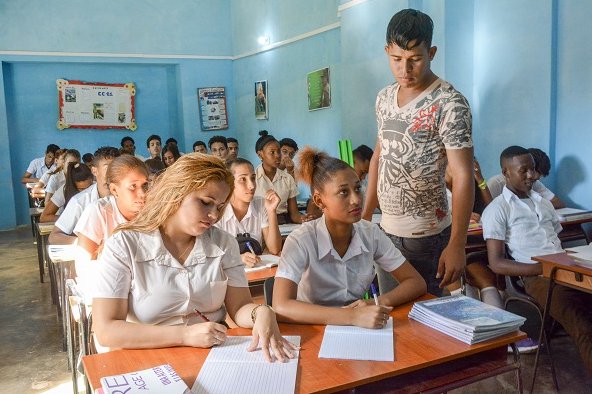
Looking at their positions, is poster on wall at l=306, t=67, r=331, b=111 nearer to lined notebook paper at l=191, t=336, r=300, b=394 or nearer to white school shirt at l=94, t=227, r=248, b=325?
white school shirt at l=94, t=227, r=248, b=325

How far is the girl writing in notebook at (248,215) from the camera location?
3.13m

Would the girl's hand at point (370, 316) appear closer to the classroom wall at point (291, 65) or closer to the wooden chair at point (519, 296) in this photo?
the wooden chair at point (519, 296)

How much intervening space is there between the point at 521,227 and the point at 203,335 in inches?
88.1

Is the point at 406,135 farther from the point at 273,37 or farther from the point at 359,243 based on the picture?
the point at 273,37

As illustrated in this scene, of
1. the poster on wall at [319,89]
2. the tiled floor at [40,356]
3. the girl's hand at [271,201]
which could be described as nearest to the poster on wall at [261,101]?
the poster on wall at [319,89]

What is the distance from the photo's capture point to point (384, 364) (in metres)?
1.32

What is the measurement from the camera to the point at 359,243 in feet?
6.43

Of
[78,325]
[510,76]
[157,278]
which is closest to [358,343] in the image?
[157,278]

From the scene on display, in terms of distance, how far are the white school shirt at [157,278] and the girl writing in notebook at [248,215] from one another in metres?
1.40

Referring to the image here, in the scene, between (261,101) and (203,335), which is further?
(261,101)

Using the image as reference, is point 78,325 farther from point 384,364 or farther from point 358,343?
point 384,364

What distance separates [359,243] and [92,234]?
1430 millimetres

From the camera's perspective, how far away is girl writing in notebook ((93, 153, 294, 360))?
5.12ft

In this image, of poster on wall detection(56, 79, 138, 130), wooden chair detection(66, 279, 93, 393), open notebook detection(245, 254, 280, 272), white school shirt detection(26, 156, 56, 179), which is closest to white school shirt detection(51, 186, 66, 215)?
wooden chair detection(66, 279, 93, 393)
